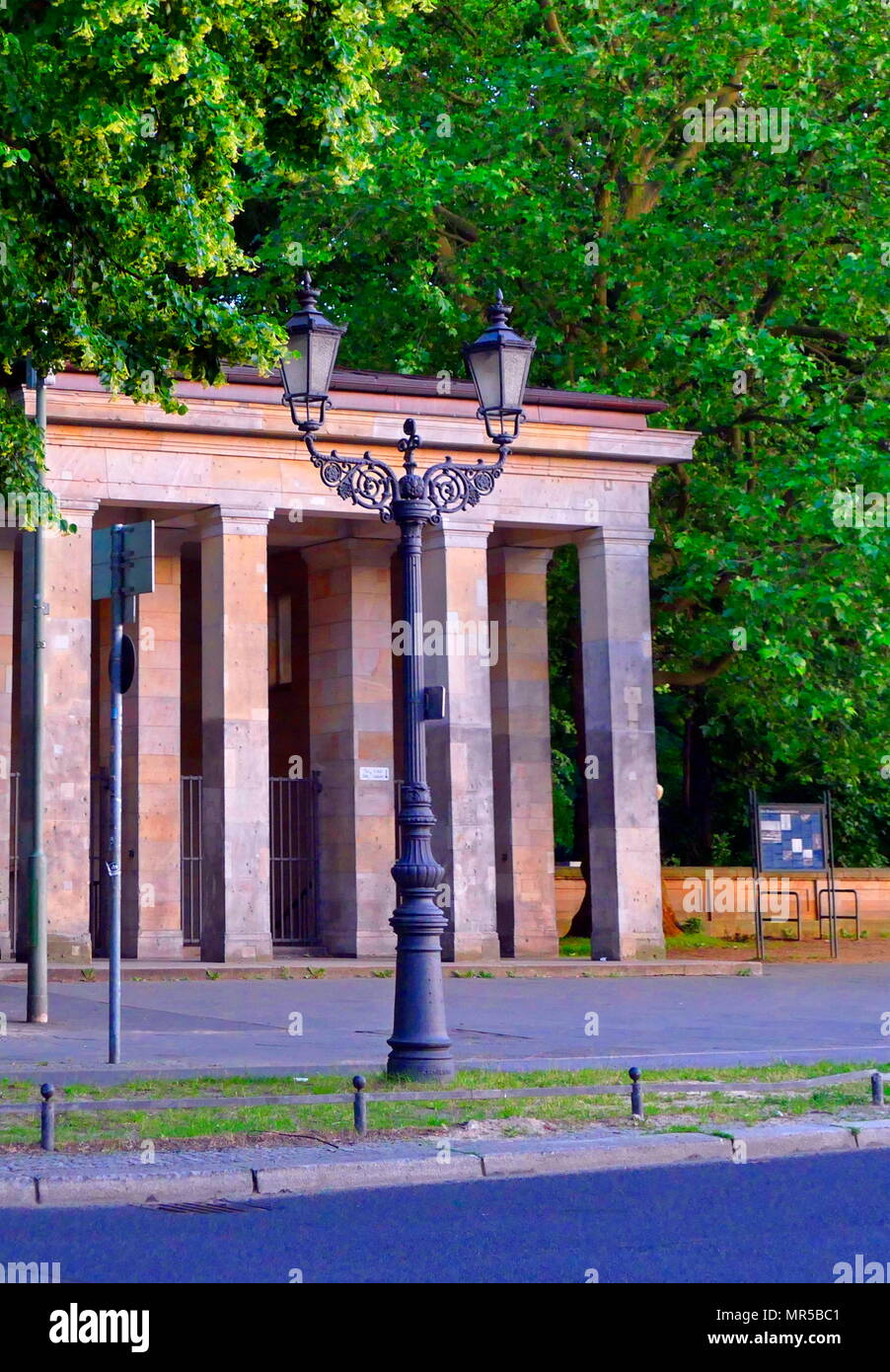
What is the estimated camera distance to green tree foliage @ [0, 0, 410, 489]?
40.9 feet

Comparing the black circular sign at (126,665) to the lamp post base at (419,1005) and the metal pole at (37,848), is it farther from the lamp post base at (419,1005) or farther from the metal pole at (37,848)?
the lamp post base at (419,1005)

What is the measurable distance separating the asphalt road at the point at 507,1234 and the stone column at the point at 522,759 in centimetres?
1714

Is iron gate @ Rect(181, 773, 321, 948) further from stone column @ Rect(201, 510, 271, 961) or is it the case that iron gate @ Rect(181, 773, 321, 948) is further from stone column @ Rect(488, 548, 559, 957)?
stone column @ Rect(201, 510, 271, 961)

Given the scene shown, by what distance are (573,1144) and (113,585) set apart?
5818 millimetres

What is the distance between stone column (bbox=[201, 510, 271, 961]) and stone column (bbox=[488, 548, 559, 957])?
5.06 meters

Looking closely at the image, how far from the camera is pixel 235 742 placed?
2311cm

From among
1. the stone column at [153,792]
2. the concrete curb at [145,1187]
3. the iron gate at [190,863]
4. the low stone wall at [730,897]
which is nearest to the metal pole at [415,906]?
the concrete curb at [145,1187]

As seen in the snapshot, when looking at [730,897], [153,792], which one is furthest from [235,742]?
[730,897]

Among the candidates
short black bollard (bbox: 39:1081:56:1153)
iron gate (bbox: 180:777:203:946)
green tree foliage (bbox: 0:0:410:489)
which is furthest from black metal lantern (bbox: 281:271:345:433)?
iron gate (bbox: 180:777:203:946)

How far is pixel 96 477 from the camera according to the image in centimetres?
2280

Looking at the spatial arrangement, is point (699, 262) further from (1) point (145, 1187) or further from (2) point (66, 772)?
(1) point (145, 1187)

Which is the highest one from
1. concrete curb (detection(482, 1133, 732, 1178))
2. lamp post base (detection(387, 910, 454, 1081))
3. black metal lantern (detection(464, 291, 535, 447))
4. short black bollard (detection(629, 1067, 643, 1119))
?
black metal lantern (detection(464, 291, 535, 447))

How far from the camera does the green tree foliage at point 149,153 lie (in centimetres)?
1248

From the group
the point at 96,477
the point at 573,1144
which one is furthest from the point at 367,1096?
the point at 96,477
